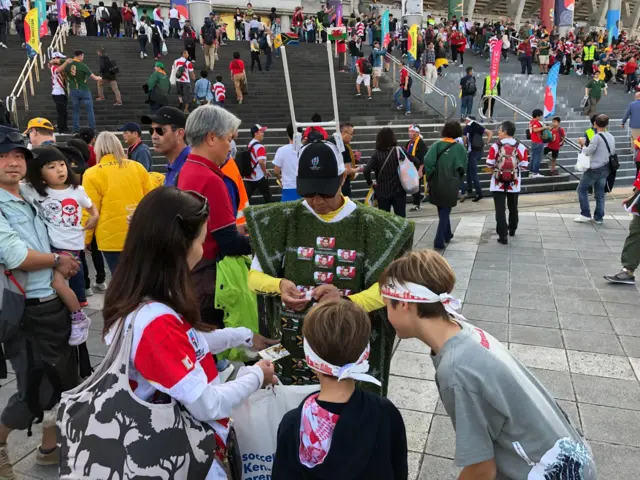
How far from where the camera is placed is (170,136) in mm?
3312

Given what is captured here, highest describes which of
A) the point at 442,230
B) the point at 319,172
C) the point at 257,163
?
the point at 319,172

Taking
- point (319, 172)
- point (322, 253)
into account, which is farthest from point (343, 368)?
point (319, 172)

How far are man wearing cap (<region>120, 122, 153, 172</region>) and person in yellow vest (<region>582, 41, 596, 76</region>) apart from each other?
75.1 ft

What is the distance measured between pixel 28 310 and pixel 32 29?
1477cm

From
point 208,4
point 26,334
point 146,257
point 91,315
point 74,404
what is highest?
point 208,4

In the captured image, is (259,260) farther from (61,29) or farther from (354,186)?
(61,29)

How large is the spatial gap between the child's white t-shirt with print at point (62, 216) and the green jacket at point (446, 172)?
519cm

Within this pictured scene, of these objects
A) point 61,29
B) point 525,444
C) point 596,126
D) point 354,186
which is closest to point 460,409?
point 525,444

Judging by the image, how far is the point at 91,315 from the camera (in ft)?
17.6

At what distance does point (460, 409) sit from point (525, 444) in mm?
246

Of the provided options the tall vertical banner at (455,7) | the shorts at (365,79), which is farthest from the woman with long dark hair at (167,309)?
the tall vertical banner at (455,7)

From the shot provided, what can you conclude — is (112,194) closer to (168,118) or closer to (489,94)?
(168,118)

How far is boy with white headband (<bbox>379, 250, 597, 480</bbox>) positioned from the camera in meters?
1.57

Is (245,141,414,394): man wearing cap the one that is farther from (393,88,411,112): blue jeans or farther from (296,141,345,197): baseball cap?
(393,88,411,112): blue jeans
